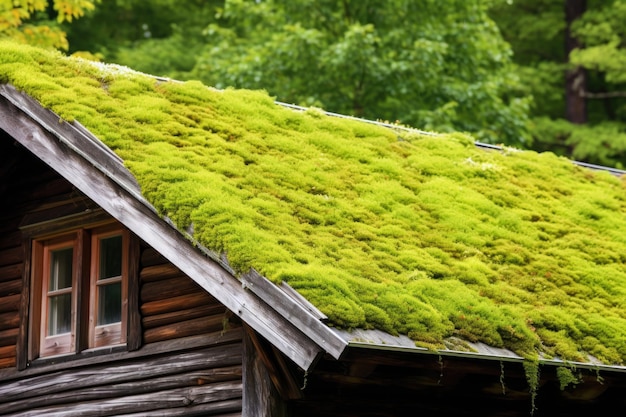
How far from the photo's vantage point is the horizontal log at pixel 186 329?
31.6 feet

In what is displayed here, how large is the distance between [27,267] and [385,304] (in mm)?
4569

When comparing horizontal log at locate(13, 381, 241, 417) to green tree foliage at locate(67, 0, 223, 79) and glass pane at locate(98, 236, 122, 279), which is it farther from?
green tree foliage at locate(67, 0, 223, 79)

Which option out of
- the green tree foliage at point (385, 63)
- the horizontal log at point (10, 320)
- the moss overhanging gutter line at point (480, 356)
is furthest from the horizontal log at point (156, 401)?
the green tree foliage at point (385, 63)

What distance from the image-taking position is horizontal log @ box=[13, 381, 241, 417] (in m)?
9.39

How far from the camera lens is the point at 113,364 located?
10297 mm

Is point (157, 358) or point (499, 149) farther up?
point (499, 149)

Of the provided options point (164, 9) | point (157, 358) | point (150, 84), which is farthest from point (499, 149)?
point (164, 9)

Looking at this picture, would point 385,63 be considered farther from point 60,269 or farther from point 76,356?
point 76,356

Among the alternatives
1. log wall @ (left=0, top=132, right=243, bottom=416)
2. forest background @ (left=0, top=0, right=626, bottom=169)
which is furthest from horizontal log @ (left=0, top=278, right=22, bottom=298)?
forest background @ (left=0, top=0, right=626, bottom=169)

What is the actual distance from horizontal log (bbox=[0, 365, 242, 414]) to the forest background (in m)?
12.0

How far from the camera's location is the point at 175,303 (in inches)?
396

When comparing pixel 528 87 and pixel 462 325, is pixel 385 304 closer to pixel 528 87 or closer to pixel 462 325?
Result: pixel 462 325

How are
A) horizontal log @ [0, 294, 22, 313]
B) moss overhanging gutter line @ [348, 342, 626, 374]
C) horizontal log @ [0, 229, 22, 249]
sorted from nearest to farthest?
moss overhanging gutter line @ [348, 342, 626, 374], horizontal log @ [0, 294, 22, 313], horizontal log @ [0, 229, 22, 249]

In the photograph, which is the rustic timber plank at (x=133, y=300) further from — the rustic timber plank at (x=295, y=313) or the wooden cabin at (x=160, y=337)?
the rustic timber plank at (x=295, y=313)
